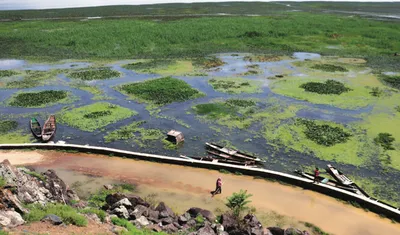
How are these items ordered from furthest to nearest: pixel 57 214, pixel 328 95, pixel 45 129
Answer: pixel 328 95 < pixel 45 129 < pixel 57 214

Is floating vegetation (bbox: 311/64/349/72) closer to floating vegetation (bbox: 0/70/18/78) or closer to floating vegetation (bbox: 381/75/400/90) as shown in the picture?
floating vegetation (bbox: 381/75/400/90)

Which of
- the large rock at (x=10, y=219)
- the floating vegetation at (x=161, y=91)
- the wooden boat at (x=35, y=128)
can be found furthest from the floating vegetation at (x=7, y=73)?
Result: the large rock at (x=10, y=219)

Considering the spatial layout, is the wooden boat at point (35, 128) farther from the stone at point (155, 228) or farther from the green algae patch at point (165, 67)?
the green algae patch at point (165, 67)

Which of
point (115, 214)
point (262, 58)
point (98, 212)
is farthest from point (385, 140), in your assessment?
point (262, 58)

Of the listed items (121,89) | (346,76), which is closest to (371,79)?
(346,76)

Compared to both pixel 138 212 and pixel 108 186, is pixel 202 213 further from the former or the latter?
pixel 108 186

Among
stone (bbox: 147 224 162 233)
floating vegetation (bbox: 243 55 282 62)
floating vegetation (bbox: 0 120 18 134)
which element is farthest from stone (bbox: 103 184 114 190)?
floating vegetation (bbox: 243 55 282 62)
